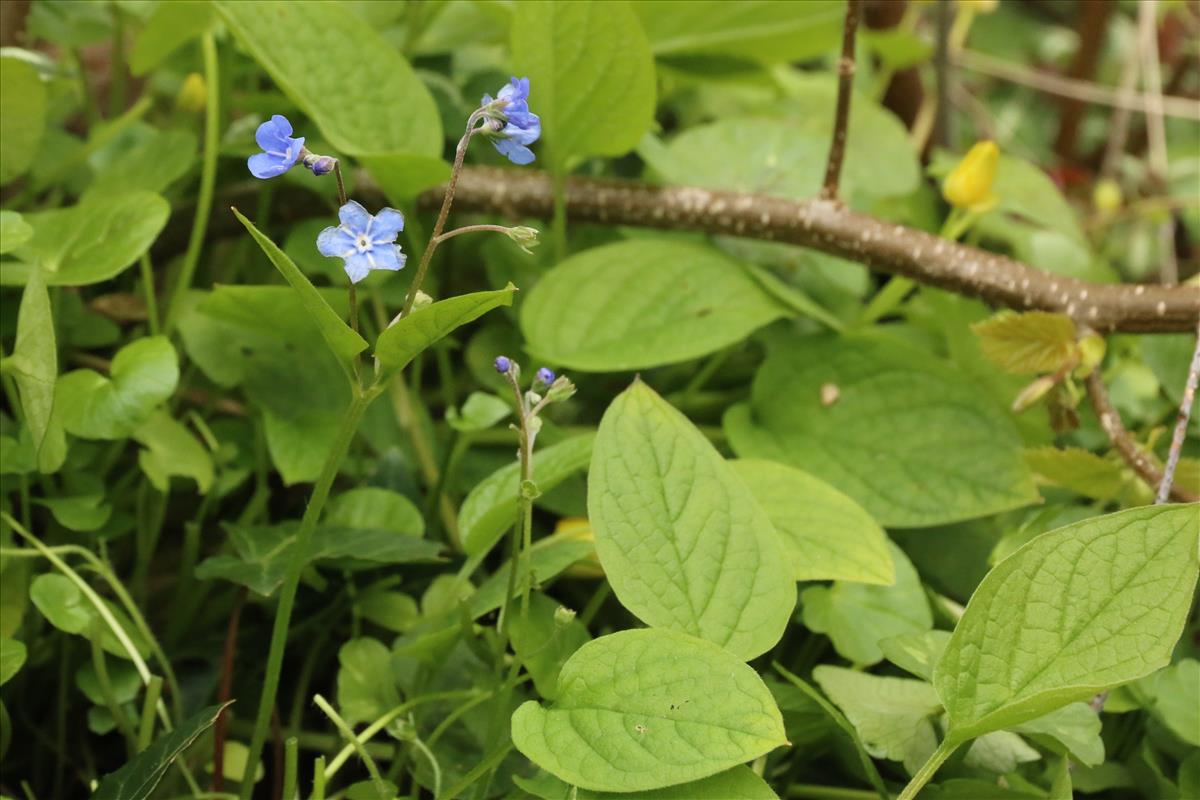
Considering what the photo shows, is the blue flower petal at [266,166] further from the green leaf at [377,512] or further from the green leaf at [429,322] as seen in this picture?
the green leaf at [377,512]

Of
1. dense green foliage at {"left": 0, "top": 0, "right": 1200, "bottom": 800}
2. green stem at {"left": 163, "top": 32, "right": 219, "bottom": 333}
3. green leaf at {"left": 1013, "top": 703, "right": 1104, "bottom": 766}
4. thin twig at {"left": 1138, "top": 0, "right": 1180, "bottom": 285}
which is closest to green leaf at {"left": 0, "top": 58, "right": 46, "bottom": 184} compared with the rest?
dense green foliage at {"left": 0, "top": 0, "right": 1200, "bottom": 800}

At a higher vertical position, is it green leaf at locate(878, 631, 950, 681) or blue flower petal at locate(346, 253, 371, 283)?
blue flower petal at locate(346, 253, 371, 283)

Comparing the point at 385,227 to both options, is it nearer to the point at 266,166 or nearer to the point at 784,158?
the point at 266,166

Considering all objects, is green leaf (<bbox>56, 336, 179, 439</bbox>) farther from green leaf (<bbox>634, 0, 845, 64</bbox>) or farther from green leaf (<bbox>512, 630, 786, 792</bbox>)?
green leaf (<bbox>634, 0, 845, 64</bbox>)

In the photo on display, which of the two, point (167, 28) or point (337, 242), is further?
point (167, 28)

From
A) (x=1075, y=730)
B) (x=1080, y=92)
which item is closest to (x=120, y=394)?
(x=1075, y=730)

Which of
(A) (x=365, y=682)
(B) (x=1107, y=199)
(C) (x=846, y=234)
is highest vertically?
(C) (x=846, y=234)
